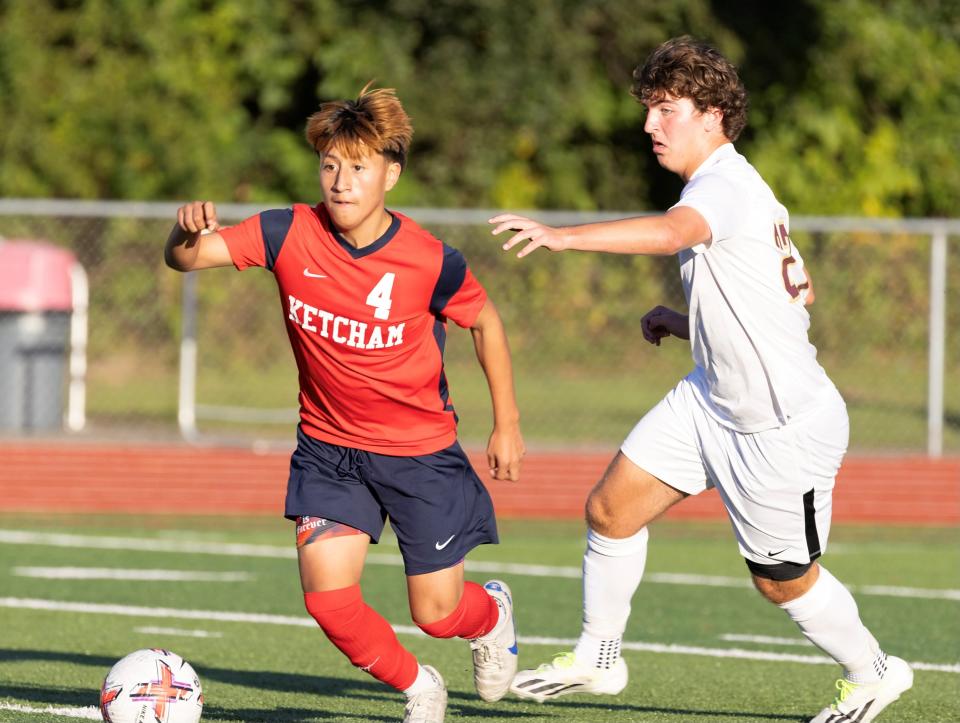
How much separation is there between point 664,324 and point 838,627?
1.16 m

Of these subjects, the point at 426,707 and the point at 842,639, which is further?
the point at 842,639

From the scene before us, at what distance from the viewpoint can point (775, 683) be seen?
20.9 feet

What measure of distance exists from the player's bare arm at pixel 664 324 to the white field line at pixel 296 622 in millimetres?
1997

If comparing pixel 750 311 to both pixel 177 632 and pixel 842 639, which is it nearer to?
pixel 842 639

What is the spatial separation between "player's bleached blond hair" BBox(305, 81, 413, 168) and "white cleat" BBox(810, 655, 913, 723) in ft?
7.38

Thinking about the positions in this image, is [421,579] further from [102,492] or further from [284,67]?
[284,67]

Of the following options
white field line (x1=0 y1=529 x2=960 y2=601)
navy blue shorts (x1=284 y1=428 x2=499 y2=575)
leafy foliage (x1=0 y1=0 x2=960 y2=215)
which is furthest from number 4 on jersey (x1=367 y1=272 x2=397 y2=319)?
leafy foliage (x1=0 y1=0 x2=960 y2=215)

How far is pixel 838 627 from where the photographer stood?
5238mm

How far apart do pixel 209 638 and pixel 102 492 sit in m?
5.02

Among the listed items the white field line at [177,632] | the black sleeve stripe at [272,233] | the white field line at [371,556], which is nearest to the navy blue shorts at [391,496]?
the black sleeve stripe at [272,233]

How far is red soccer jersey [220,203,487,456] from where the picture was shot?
5.05 meters

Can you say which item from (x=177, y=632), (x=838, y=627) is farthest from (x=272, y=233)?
(x=177, y=632)

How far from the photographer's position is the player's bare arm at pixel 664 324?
5.53m

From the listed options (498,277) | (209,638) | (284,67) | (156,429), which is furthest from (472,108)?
(209,638)
